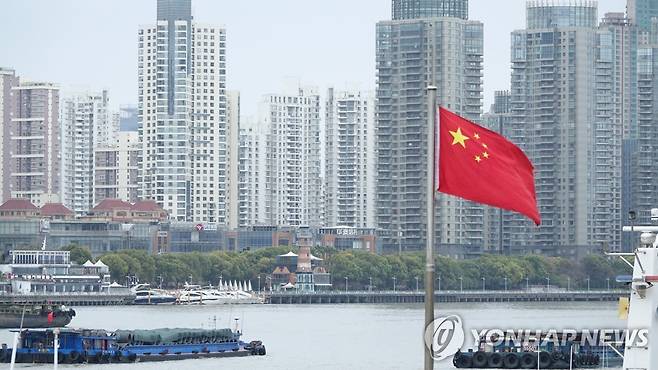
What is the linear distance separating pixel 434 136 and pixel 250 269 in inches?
6602

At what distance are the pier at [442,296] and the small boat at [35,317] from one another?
67.0 meters

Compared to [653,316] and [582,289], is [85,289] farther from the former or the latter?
[653,316]

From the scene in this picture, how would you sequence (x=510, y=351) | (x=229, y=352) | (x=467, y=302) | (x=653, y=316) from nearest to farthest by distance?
(x=653, y=316)
(x=510, y=351)
(x=229, y=352)
(x=467, y=302)

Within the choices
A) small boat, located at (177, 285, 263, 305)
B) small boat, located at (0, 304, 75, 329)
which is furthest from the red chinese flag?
small boat, located at (177, 285, 263, 305)

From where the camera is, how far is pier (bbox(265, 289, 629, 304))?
7008 inches

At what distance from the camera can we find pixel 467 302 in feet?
600

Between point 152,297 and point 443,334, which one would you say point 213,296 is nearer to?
point 152,297

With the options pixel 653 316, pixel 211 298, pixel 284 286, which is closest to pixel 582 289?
pixel 284 286

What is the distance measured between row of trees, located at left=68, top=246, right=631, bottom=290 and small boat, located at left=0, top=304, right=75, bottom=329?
66386 mm

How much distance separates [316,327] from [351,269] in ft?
273

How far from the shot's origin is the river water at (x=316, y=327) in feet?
228

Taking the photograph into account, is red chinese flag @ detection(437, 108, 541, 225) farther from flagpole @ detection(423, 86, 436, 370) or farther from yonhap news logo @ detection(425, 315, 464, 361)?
yonhap news logo @ detection(425, 315, 464, 361)

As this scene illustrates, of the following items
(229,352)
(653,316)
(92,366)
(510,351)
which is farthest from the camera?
(229,352)

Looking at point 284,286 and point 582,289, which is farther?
point 582,289
